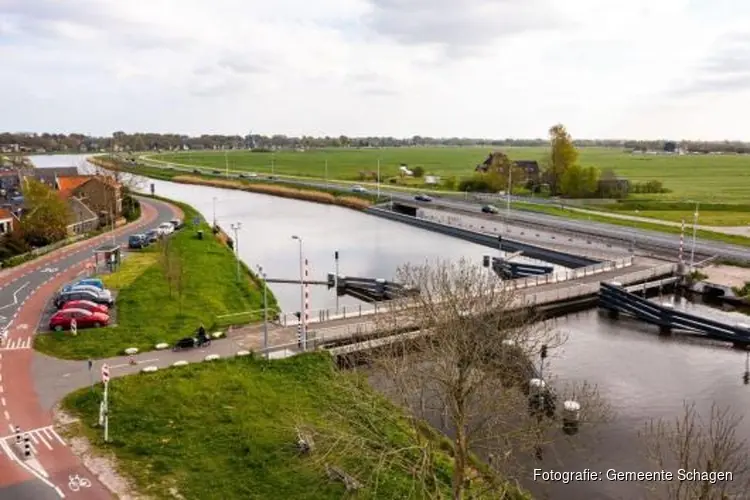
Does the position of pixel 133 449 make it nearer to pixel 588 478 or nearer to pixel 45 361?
pixel 45 361

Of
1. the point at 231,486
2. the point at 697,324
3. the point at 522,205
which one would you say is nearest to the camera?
the point at 231,486

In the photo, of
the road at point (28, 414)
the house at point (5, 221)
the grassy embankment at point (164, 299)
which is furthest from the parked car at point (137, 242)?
the road at point (28, 414)

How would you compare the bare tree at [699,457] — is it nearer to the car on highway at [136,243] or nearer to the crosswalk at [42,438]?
the crosswalk at [42,438]

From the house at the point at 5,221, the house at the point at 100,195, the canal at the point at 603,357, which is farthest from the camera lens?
the house at the point at 100,195

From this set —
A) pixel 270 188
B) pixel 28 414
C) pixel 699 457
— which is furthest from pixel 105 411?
pixel 270 188

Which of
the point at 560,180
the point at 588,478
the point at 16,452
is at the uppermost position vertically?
the point at 560,180

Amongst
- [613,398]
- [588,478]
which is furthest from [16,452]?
[613,398]

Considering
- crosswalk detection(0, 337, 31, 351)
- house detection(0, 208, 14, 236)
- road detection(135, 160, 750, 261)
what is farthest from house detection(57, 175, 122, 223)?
crosswalk detection(0, 337, 31, 351)
